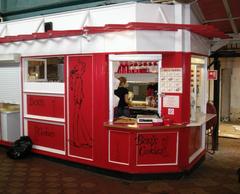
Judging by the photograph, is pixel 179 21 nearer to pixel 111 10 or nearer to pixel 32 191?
pixel 111 10

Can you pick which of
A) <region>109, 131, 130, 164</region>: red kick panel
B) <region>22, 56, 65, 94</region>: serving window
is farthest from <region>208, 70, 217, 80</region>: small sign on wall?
<region>22, 56, 65, 94</region>: serving window

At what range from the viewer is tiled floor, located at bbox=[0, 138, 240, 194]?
5.32 meters

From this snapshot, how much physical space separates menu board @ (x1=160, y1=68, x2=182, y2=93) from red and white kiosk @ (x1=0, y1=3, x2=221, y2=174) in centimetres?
2

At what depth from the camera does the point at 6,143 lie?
7.88 meters

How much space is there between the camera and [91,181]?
18.8 feet

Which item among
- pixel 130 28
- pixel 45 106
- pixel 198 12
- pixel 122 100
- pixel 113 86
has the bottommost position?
pixel 45 106

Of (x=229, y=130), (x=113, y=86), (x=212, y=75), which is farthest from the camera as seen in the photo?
(x=229, y=130)

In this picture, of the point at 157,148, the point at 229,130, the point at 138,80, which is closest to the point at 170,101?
the point at 157,148

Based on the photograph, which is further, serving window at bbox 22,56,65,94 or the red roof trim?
serving window at bbox 22,56,65,94

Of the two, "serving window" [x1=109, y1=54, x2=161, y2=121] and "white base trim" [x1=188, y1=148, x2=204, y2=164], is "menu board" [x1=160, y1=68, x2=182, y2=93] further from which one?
"white base trim" [x1=188, y1=148, x2=204, y2=164]

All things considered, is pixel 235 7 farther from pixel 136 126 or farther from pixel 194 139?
pixel 136 126

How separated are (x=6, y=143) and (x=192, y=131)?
4.88m

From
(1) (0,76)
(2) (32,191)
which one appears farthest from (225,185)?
(1) (0,76)

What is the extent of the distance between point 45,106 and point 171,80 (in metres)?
3.05
